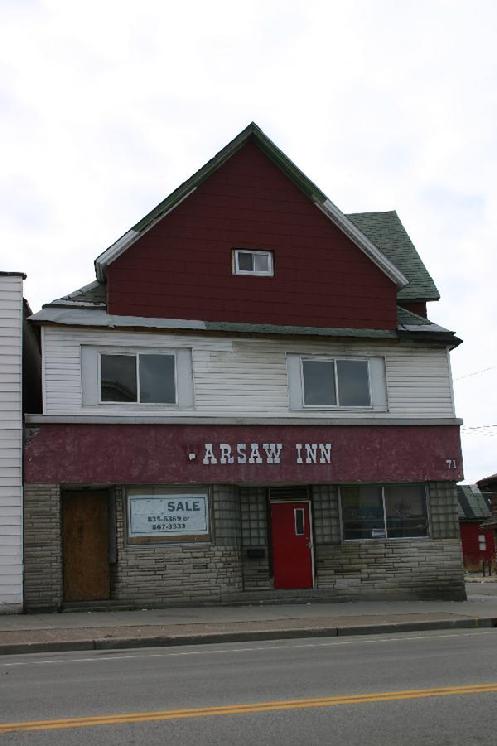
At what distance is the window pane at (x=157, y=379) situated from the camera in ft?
66.3

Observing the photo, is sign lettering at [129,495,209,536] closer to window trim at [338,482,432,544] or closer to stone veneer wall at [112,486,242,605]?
stone veneer wall at [112,486,242,605]

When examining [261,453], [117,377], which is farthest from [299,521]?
[117,377]

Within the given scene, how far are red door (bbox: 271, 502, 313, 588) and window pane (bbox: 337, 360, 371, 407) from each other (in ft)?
8.58

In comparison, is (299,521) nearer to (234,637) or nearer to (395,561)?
(395,561)

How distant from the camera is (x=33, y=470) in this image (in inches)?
748

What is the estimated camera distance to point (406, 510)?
2203 centimetres

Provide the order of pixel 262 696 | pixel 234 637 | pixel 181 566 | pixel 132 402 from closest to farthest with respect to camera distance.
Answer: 1. pixel 262 696
2. pixel 234 637
3. pixel 181 566
4. pixel 132 402

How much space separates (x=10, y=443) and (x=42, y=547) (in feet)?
7.15

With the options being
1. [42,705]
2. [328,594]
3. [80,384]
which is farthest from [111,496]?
[42,705]

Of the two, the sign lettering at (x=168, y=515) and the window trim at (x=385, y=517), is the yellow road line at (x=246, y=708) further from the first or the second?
the window trim at (x=385, y=517)

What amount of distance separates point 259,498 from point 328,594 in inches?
104

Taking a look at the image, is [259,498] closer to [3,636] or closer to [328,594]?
[328,594]

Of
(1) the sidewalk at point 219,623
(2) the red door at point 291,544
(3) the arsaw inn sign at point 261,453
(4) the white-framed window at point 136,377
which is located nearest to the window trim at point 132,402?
(4) the white-framed window at point 136,377

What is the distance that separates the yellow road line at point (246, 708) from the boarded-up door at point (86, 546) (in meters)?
12.1
